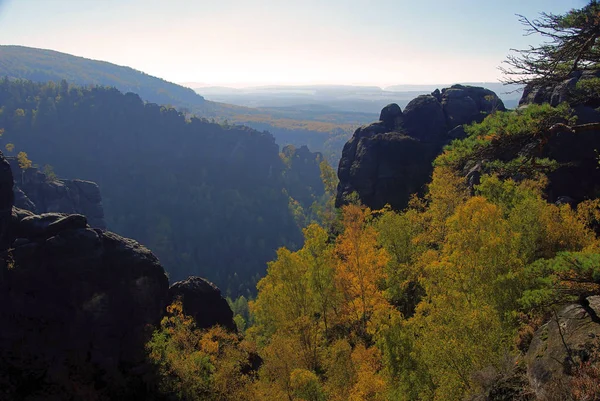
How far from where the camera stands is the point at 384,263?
36.3 meters

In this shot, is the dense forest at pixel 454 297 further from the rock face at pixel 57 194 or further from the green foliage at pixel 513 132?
the rock face at pixel 57 194

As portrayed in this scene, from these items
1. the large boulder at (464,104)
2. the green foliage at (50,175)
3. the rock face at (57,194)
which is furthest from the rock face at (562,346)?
the green foliage at (50,175)

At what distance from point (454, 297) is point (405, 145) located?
52975mm

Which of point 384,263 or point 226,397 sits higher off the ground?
point 384,263

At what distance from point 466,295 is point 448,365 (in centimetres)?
666

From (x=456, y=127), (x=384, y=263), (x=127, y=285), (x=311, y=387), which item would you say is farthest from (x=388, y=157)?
(x=311, y=387)

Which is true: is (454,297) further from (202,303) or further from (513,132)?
(202,303)

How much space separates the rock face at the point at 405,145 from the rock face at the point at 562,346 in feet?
184

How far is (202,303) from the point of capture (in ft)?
161

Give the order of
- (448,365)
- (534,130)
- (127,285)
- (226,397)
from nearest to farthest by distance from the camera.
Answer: (534,130)
(448,365)
(226,397)
(127,285)

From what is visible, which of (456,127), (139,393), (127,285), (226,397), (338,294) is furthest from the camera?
(456,127)

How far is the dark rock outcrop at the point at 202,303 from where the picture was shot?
157ft

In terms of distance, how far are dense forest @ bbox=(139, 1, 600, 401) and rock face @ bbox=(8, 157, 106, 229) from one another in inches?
3693

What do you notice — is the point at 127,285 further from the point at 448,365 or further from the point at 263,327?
the point at 448,365
